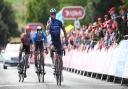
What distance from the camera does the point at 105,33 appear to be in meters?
31.4

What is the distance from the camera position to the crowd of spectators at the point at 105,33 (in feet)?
85.7

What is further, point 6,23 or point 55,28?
point 6,23

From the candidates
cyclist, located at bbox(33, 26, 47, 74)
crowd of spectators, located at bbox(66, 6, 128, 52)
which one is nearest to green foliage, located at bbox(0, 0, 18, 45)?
crowd of spectators, located at bbox(66, 6, 128, 52)

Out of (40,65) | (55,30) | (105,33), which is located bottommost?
(40,65)

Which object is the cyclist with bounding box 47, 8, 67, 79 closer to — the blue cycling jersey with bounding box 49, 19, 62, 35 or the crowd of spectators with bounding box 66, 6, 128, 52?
the blue cycling jersey with bounding box 49, 19, 62, 35

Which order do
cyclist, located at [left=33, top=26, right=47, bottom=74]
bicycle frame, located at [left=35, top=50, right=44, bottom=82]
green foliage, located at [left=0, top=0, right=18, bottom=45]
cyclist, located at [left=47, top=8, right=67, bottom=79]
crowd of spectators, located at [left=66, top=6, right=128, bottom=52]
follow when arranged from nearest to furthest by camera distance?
cyclist, located at [left=47, top=8, right=67, bottom=79] < bicycle frame, located at [left=35, top=50, right=44, bottom=82] < cyclist, located at [left=33, top=26, right=47, bottom=74] < crowd of spectators, located at [left=66, top=6, right=128, bottom=52] < green foliage, located at [left=0, top=0, right=18, bottom=45]

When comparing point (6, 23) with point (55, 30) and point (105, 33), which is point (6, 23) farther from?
point (55, 30)

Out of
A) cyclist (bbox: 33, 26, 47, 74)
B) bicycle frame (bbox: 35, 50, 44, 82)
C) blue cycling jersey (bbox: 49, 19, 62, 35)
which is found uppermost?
blue cycling jersey (bbox: 49, 19, 62, 35)

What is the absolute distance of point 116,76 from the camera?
2431cm

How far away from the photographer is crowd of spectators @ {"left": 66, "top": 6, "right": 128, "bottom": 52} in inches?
1028

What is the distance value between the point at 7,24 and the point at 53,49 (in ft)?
363

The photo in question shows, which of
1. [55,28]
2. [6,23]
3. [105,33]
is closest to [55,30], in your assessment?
[55,28]

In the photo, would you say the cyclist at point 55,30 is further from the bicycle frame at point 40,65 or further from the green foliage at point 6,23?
the green foliage at point 6,23

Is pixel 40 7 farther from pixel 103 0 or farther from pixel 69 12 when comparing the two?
pixel 69 12
